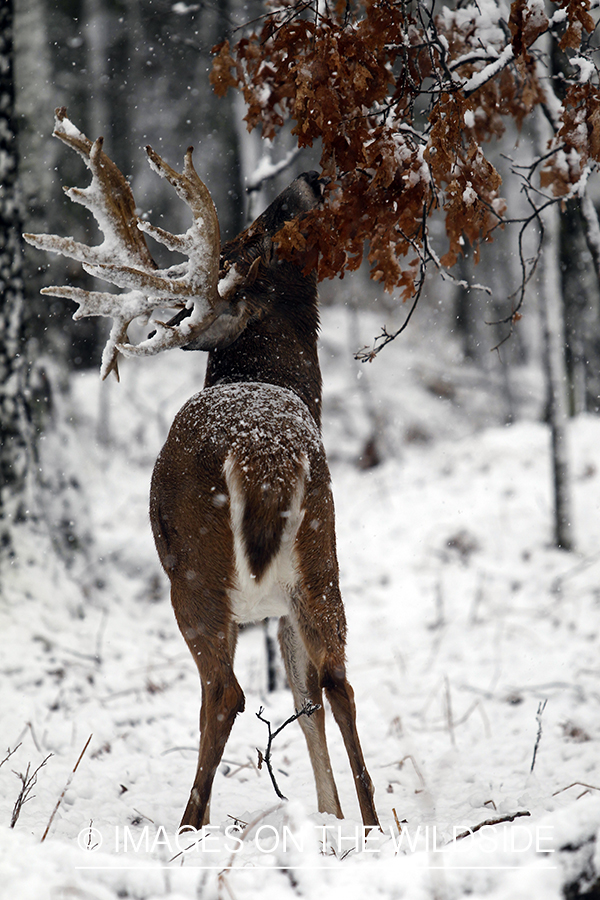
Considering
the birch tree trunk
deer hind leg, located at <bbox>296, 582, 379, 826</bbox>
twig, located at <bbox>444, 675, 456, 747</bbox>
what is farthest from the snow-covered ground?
the birch tree trunk

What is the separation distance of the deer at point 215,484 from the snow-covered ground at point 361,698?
0.59 metres

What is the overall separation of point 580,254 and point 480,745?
6.40m

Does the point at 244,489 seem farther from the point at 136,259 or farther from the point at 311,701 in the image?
the point at 311,701

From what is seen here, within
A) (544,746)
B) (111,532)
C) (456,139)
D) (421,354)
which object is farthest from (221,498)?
(421,354)

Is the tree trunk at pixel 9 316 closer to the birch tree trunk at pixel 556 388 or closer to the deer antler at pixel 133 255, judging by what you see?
the deer antler at pixel 133 255

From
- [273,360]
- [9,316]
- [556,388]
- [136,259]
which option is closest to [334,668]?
[273,360]

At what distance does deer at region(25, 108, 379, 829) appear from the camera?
8.41 ft

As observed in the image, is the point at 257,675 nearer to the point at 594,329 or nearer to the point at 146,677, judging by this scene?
the point at 146,677

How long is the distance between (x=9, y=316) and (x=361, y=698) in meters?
3.82

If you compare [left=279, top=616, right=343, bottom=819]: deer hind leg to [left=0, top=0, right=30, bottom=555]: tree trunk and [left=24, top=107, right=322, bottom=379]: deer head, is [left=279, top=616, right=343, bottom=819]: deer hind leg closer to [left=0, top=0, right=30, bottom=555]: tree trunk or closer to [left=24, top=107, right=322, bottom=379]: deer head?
[left=24, top=107, right=322, bottom=379]: deer head

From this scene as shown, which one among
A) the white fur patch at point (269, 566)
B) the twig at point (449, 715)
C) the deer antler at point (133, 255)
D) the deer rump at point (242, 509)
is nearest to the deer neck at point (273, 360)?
the deer rump at point (242, 509)

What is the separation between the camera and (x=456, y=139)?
243cm

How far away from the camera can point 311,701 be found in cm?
318

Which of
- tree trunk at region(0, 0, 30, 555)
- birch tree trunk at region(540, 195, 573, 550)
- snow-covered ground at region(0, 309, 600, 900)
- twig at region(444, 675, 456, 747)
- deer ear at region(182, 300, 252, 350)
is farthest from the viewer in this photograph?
birch tree trunk at region(540, 195, 573, 550)
